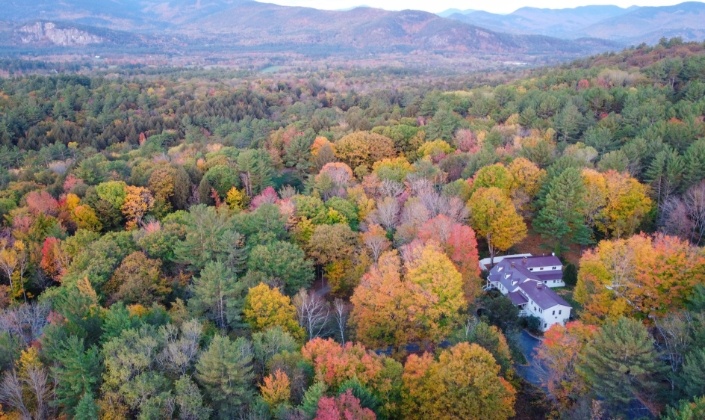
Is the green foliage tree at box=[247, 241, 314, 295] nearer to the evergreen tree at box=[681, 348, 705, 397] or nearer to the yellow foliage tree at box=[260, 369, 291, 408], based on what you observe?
Result: the yellow foliage tree at box=[260, 369, 291, 408]

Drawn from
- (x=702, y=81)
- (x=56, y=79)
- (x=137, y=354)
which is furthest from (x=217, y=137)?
(x=702, y=81)

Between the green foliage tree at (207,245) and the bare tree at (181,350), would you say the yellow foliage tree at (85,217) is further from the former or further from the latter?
the bare tree at (181,350)

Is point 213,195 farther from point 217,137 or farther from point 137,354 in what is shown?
point 217,137

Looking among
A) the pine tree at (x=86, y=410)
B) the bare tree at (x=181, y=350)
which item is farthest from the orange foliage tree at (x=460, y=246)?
the pine tree at (x=86, y=410)

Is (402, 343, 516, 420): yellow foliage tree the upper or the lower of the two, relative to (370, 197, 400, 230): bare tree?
lower

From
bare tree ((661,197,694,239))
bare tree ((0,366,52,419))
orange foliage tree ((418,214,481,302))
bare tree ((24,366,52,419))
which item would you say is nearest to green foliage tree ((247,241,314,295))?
orange foliage tree ((418,214,481,302))

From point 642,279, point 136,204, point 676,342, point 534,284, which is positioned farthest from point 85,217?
point 676,342
